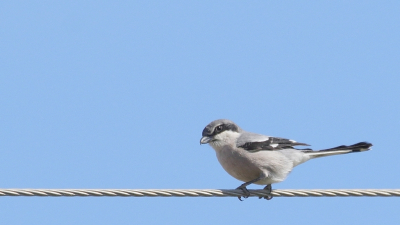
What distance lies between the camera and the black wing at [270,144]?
29.1 feet

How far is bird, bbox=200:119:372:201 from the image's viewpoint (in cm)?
880

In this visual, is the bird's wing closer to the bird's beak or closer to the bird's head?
the bird's head

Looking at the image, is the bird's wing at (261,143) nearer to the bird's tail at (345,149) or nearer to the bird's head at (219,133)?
the bird's head at (219,133)

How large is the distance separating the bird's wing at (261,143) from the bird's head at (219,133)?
15 cm

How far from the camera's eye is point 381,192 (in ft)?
22.4

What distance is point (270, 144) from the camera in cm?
905

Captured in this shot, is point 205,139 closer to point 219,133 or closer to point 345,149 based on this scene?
point 219,133

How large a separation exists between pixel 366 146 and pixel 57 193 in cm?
482

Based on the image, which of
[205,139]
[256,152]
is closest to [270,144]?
[256,152]

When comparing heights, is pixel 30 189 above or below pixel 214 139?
below

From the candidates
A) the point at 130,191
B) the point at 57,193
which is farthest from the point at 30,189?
the point at 130,191

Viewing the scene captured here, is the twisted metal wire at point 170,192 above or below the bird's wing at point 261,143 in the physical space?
below

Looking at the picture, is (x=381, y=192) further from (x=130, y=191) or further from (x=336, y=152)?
(x=130, y=191)

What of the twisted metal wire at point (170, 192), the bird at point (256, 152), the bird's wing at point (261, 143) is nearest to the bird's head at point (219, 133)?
the bird at point (256, 152)
